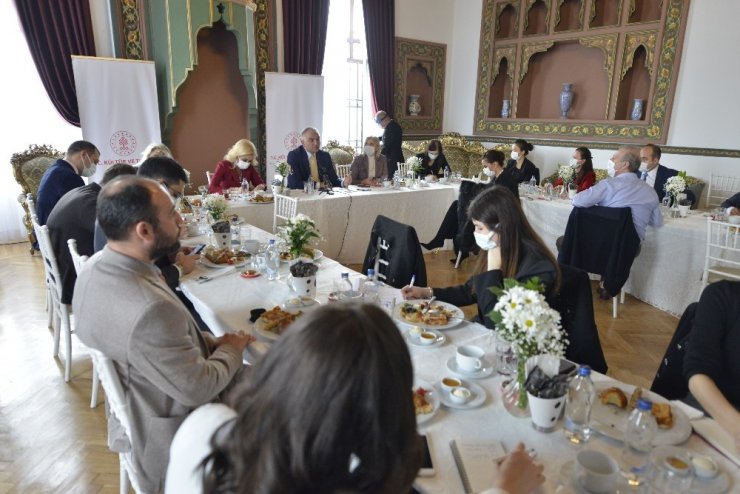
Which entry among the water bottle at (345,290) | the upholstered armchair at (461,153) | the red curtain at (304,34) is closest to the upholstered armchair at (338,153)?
the red curtain at (304,34)

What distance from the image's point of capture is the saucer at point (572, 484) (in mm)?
1055

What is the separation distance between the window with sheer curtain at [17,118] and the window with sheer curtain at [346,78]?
3627 millimetres

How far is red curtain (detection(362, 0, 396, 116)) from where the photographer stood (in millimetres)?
7660

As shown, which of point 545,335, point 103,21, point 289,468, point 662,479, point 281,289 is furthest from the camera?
point 103,21

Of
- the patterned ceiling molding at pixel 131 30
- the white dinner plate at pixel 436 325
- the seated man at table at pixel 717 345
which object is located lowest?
the white dinner plate at pixel 436 325

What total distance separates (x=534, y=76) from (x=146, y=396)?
8169 mm

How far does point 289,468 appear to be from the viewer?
0.66m

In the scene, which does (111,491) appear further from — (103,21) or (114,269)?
(103,21)

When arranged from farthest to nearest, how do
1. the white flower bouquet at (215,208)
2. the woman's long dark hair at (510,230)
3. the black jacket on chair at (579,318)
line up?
the white flower bouquet at (215,208), the woman's long dark hair at (510,230), the black jacket on chair at (579,318)

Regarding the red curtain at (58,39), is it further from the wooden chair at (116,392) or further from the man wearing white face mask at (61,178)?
the wooden chair at (116,392)

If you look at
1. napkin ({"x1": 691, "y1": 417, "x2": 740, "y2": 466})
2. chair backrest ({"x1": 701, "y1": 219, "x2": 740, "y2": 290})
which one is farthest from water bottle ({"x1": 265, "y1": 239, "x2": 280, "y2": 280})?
chair backrest ({"x1": 701, "y1": 219, "x2": 740, "y2": 290})

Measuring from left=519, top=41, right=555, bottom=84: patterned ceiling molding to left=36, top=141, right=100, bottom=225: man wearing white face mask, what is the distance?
21.5ft

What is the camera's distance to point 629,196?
3.84 metres

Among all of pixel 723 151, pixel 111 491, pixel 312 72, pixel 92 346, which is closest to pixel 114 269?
pixel 92 346
